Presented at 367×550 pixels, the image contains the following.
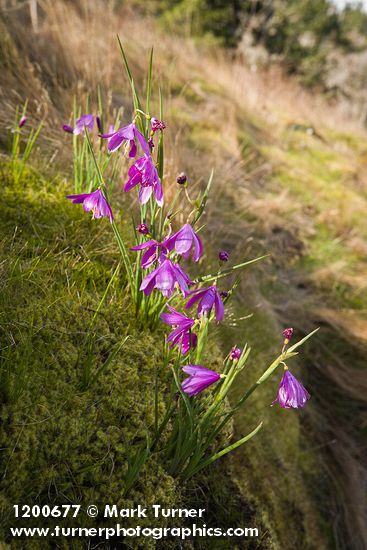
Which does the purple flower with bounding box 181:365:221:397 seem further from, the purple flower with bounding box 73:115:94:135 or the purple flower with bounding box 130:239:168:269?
the purple flower with bounding box 73:115:94:135

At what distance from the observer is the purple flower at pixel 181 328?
1.10 meters

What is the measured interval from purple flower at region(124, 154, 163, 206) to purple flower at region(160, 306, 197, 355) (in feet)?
0.95

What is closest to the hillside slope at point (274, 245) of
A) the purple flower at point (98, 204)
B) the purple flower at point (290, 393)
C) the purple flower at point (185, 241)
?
the purple flower at point (290, 393)

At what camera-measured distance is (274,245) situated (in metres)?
3.45

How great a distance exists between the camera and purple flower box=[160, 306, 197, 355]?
110 centimetres

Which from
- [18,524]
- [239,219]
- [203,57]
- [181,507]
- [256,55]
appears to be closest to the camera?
[18,524]

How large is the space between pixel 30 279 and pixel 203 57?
7601mm

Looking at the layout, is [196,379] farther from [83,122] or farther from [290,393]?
[83,122]

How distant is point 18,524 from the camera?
958 mm

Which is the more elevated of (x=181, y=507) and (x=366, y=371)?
(x=181, y=507)

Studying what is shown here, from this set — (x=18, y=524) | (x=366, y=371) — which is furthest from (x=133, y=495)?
(x=366, y=371)

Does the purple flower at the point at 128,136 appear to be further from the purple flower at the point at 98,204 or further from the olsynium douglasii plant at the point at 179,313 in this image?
the purple flower at the point at 98,204

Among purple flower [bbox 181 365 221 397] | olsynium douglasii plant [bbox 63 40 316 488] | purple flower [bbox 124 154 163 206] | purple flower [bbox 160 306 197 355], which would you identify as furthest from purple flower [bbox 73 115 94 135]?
purple flower [bbox 181 365 221 397]

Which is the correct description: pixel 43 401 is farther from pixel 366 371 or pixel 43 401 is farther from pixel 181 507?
pixel 366 371
